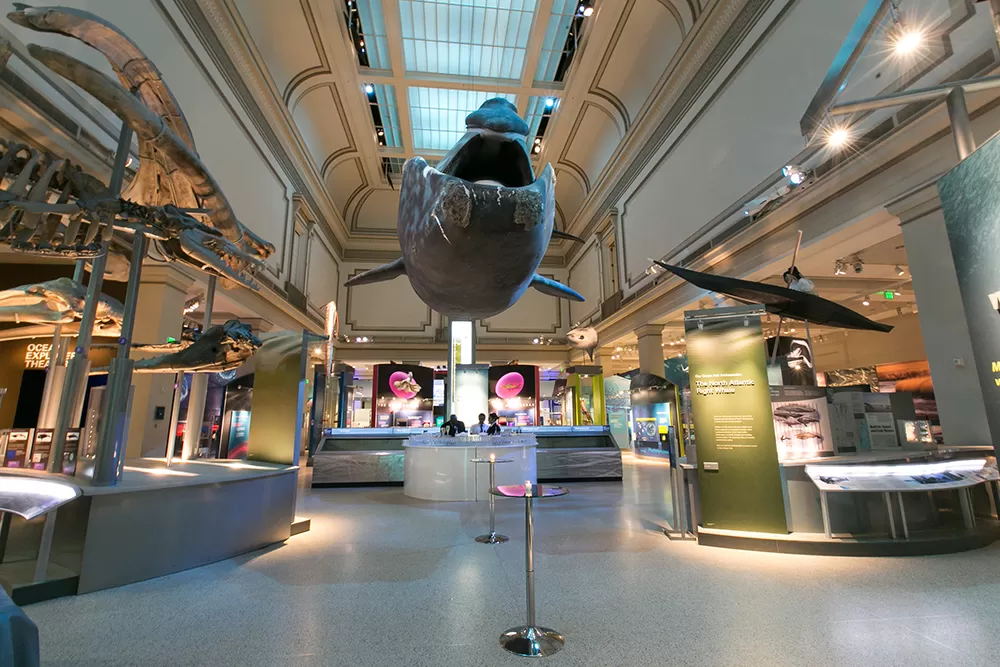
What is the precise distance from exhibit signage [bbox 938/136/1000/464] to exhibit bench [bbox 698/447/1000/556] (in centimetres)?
353

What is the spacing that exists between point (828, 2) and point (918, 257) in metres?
3.94

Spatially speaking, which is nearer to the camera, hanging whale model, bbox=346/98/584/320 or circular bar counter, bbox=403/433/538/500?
hanging whale model, bbox=346/98/584/320

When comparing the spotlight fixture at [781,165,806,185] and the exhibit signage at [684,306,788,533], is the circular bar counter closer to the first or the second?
the exhibit signage at [684,306,788,533]

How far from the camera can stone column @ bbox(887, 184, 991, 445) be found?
485cm

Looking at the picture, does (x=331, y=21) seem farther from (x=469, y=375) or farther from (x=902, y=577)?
(x=902, y=577)

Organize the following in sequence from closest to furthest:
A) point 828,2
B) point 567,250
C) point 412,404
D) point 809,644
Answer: point 809,644 < point 828,2 < point 412,404 < point 567,250

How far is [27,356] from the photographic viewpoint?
650 centimetres

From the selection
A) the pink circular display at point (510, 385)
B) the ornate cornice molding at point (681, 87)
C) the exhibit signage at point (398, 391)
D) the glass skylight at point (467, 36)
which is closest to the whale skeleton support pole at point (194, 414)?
the exhibit signage at point (398, 391)

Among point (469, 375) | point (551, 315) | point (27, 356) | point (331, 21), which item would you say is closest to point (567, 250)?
point (551, 315)

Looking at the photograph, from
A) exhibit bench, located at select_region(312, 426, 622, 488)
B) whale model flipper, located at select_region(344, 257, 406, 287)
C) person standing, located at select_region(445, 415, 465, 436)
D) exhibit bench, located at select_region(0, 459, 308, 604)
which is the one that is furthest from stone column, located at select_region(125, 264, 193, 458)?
whale model flipper, located at select_region(344, 257, 406, 287)

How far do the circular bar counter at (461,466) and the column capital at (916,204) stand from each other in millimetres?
5839

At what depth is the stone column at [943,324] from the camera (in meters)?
4.85

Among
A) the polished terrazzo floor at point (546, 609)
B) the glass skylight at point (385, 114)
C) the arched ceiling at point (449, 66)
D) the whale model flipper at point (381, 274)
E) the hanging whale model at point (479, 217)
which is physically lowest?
the polished terrazzo floor at point (546, 609)

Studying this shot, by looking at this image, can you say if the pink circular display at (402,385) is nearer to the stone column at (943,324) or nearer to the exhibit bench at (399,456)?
the exhibit bench at (399,456)
